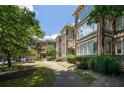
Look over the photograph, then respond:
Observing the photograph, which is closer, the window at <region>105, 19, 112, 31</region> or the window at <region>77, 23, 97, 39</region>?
the window at <region>105, 19, 112, 31</region>

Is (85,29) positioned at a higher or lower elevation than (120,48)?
higher

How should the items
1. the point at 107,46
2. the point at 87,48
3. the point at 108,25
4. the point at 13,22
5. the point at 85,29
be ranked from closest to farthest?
the point at 13,22 → the point at 107,46 → the point at 108,25 → the point at 87,48 → the point at 85,29

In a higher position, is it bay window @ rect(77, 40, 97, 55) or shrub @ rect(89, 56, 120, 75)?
bay window @ rect(77, 40, 97, 55)

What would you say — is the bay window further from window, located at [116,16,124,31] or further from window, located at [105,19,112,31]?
window, located at [116,16,124,31]

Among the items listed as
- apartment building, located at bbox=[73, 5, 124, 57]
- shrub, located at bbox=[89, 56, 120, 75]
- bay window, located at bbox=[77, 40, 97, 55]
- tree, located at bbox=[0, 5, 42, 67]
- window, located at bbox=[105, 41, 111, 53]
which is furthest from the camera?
bay window, located at bbox=[77, 40, 97, 55]

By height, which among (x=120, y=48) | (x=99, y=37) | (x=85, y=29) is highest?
(x=85, y=29)

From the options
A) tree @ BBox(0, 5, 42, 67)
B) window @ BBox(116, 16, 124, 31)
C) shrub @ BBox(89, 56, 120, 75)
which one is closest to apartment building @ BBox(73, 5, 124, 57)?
window @ BBox(116, 16, 124, 31)

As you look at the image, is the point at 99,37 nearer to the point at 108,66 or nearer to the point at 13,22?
the point at 108,66

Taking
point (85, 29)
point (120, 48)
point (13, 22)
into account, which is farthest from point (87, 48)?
point (13, 22)

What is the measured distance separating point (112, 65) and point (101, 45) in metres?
4.31

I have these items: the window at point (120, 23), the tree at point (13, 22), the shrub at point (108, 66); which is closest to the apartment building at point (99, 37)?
the window at point (120, 23)
